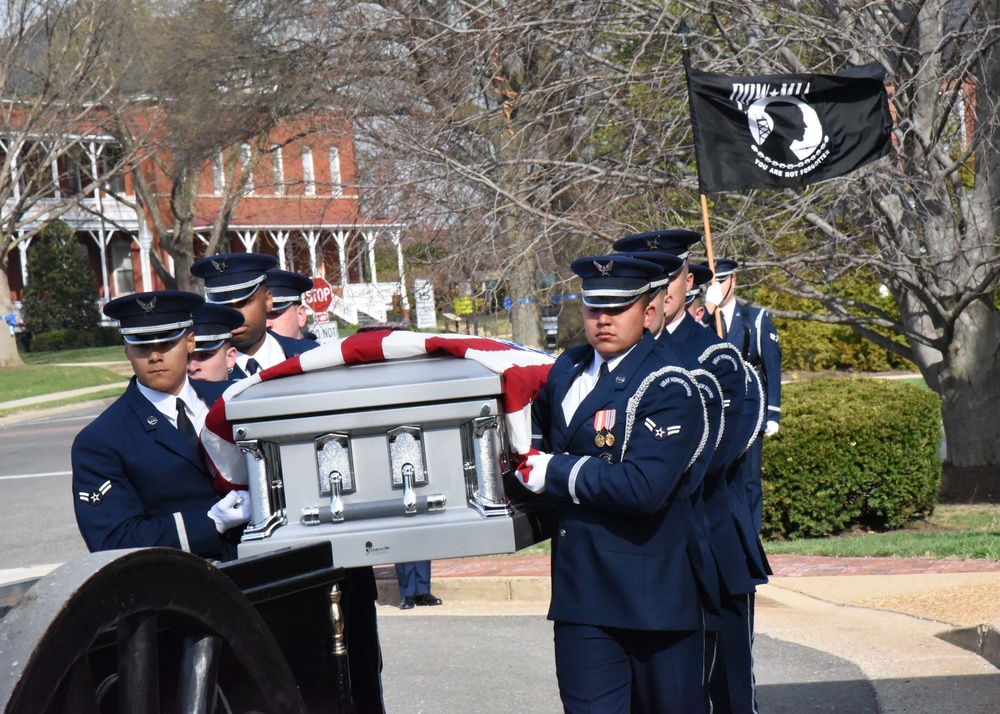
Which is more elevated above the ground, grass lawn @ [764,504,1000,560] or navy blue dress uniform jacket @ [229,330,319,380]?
navy blue dress uniform jacket @ [229,330,319,380]

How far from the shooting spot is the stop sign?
16169mm

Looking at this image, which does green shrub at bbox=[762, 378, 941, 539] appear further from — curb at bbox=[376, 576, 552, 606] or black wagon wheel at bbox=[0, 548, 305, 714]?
black wagon wheel at bbox=[0, 548, 305, 714]

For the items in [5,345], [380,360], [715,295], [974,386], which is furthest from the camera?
[5,345]

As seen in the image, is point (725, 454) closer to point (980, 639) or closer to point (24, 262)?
point (980, 639)

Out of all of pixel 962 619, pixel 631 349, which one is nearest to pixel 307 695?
pixel 631 349

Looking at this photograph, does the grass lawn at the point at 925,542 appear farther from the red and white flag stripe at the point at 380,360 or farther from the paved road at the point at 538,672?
the red and white flag stripe at the point at 380,360

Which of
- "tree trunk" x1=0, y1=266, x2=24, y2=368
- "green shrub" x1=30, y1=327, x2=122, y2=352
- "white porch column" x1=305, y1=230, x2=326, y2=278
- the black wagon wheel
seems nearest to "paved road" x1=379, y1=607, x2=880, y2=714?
the black wagon wheel

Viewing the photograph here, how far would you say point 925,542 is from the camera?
27.4 ft

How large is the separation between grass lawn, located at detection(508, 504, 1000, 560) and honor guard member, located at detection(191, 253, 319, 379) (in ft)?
13.7

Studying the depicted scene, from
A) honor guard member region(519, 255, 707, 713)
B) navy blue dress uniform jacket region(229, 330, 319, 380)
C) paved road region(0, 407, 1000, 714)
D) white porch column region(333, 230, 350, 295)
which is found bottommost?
paved road region(0, 407, 1000, 714)

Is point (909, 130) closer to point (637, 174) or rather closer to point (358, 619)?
point (637, 174)

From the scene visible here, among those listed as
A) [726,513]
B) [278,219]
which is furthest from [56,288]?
[726,513]

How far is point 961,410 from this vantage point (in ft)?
36.5

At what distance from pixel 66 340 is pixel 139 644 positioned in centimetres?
4260
